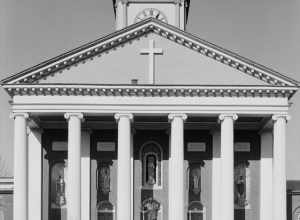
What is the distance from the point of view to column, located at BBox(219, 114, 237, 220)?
116ft

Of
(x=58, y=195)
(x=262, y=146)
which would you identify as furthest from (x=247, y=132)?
(x=58, y=195)

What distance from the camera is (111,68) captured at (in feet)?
120

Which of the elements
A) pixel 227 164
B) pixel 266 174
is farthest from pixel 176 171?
pixel 266 174

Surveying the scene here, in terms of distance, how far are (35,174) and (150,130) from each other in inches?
261

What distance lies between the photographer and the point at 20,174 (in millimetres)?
35125

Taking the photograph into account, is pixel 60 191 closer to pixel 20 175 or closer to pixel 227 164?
pixel 20 175

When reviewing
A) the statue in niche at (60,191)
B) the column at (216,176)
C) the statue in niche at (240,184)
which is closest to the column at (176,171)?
the column at (216,176)

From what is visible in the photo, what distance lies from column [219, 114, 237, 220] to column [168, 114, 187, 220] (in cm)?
196

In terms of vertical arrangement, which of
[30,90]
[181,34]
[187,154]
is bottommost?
[187,154]

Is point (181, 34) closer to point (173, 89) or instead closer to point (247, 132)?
point (173, 89)

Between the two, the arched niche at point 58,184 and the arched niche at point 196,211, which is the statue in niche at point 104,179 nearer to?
the arched niche at point 58,184

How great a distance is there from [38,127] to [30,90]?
4.46m

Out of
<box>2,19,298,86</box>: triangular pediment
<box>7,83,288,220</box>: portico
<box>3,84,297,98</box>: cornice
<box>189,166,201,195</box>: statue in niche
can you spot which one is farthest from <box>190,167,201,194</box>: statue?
<box>2,19,298,86</box>: triangular pediment

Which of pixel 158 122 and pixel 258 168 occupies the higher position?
pixel 158 122
